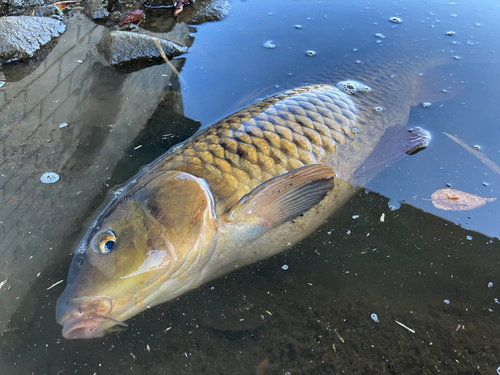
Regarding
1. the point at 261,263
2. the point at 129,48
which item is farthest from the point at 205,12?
the point at 261,263

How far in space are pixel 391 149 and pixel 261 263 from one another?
137 centimetres

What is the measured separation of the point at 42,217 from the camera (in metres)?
2.14

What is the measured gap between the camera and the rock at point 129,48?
3605 millimetres

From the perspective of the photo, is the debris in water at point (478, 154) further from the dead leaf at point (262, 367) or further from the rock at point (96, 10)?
the rock at point (96, 10)

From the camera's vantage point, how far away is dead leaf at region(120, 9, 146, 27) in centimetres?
442

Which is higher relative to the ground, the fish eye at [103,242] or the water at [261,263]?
the fish eye at [103,242]

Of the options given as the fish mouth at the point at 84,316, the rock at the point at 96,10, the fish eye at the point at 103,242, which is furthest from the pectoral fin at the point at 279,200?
the rock at the point at 96,10

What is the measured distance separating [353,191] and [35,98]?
3049mm

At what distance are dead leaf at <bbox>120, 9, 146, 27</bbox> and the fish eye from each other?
382 cm

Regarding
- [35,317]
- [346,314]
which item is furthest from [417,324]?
[35,317]

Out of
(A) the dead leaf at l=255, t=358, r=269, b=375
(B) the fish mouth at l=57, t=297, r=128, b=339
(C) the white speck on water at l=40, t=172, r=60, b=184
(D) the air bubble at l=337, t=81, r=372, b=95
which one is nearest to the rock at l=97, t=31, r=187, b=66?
(C) the white speck on water at l=40, t=172, r=60, b=184

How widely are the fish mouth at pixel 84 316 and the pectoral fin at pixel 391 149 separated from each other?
1.76 m

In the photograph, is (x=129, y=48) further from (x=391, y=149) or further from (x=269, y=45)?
(x=391, y=149)

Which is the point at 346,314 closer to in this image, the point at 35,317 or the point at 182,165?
the point at 182,165
